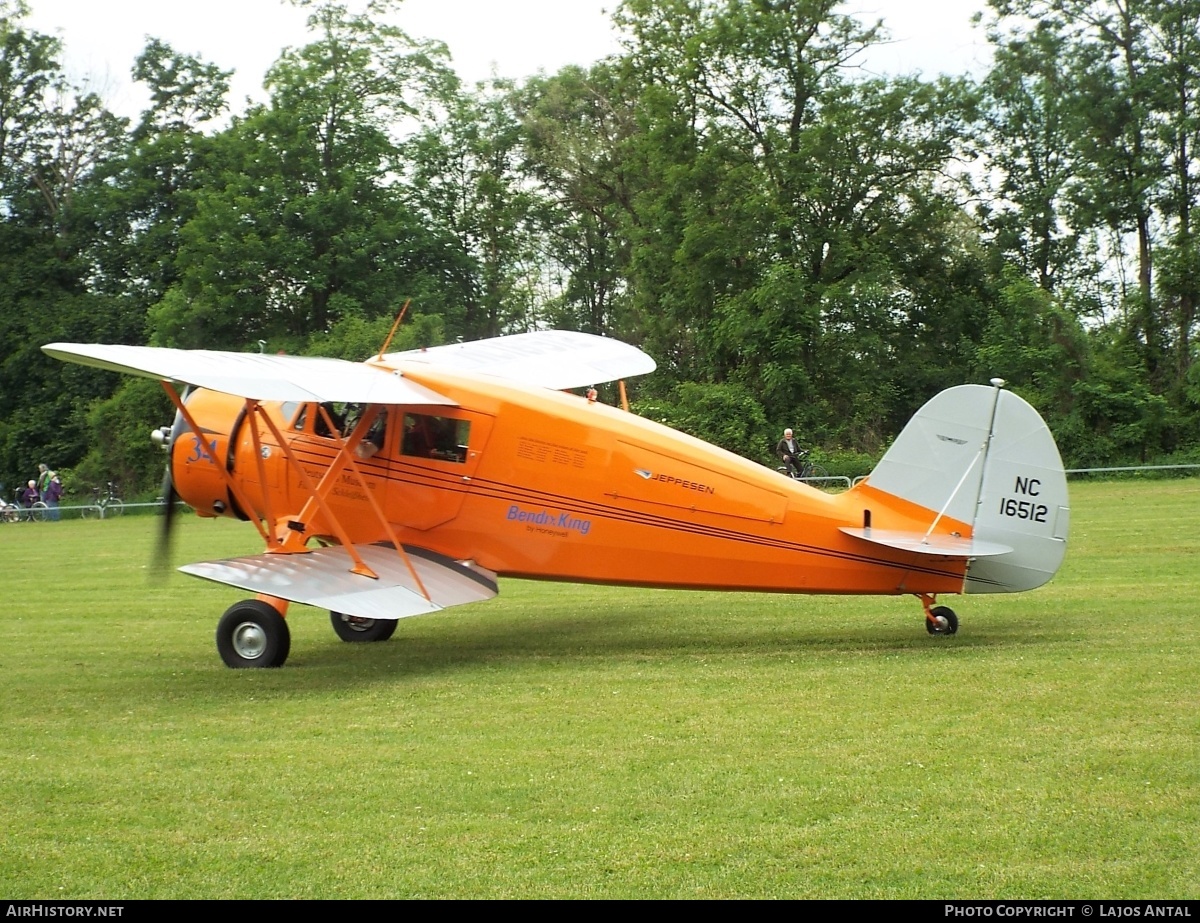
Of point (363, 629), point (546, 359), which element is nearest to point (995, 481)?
point (546, 359)

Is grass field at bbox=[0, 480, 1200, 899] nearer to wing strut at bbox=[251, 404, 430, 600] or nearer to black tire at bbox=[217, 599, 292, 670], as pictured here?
black tire at bbox=[217, 599, 292, 670]

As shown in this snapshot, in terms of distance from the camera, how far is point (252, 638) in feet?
32.5

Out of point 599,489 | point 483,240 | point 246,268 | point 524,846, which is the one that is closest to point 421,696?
point 599,489

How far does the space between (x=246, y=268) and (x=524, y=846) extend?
131 feet

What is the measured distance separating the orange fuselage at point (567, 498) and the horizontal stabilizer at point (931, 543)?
10 cm

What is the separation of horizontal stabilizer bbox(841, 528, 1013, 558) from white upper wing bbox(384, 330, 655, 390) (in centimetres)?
353

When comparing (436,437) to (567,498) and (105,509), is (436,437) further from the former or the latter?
(105,509)

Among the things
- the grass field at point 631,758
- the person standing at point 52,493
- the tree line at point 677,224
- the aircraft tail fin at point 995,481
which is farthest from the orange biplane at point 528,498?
the person standing at point 52,493

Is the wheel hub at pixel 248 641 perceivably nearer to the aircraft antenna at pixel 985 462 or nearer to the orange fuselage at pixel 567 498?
the orange fuselage at pixel 567 498

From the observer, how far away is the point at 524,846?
5199 millimetres

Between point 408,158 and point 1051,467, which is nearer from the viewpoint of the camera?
point 1051,467

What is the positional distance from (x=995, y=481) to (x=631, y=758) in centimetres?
440
